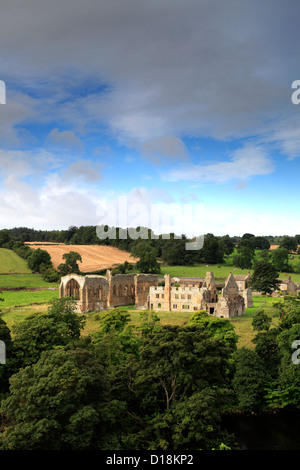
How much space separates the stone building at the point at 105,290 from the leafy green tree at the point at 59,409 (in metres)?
44.0

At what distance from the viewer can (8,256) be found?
129625 mm

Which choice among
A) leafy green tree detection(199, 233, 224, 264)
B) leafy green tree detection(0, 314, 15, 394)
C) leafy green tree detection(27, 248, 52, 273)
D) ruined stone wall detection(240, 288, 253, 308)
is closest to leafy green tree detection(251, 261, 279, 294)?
ruined stone wall detection(240, 288, 253, 308)

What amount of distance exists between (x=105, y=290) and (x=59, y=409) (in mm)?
52487

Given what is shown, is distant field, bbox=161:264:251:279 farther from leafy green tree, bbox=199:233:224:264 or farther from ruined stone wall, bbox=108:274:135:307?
ruined stone wall, bbox=108:274:135:307

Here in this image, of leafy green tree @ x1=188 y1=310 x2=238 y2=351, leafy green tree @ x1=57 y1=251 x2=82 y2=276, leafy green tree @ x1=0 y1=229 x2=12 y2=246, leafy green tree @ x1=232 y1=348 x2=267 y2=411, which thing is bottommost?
leafy green tree @ x1=232 y1=348 x2=267 y2=411

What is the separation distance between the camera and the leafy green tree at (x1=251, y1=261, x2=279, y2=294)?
89438 millimetres

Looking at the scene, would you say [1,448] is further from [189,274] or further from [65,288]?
[189,274]

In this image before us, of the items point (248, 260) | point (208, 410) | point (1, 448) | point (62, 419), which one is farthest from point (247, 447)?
point (248, 260)

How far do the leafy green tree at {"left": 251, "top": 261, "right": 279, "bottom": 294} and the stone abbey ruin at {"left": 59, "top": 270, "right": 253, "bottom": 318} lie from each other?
48.1ft

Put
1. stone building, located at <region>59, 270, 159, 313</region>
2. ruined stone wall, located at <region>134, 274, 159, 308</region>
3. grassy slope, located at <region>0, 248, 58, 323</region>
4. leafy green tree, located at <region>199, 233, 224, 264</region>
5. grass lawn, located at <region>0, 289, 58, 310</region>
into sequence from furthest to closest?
leafy green tree, located at <region>199, 233, 224, 264</region> < ruined stone wall, located at <region>134, 274, 159, 308</region> < grass lawn, located at <region>0, 289, 58, 310</region> < grassy slope, located at <region>0, 248, 58, 323</region> < stone building, located at <region>59, 270, 159, 313</region>

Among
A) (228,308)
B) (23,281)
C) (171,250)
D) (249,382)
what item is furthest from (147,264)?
(249,382)

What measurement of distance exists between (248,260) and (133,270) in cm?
4093

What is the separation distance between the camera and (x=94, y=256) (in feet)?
456

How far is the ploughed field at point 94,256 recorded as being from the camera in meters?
123
